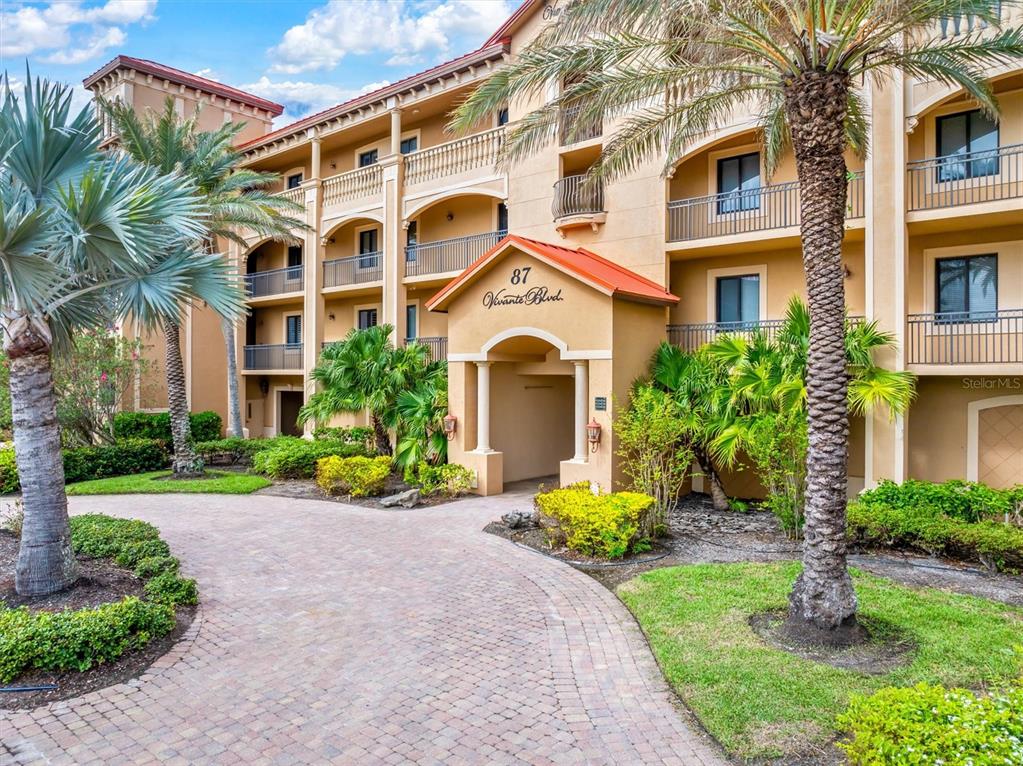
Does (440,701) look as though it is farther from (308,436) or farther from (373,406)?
(308,436)

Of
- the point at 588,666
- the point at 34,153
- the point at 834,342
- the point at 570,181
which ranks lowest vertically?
the point at 588,666

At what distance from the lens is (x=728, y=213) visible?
16609mm

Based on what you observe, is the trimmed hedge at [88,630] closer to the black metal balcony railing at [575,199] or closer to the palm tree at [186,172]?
the palm tree at [186,172]

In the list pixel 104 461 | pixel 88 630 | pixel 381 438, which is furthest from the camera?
pixel 104 461

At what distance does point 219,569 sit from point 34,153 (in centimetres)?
604

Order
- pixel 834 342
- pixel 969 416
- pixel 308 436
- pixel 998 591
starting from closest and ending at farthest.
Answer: pixel 834 342
pixel 998 591
pixel 969 416
pixel 308 436

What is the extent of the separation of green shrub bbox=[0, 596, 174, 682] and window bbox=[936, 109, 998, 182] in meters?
16.1

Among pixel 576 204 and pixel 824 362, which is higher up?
pixel 576 204

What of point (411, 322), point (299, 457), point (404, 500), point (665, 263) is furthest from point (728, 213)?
point (299, 457)

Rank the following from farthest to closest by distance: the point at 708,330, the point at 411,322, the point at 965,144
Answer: the point at 411,322 < the point at 708,330 < the point at 965,144

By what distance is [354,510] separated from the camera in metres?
14.2

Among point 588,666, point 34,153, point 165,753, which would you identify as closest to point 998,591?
point 588,666

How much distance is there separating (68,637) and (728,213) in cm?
1589

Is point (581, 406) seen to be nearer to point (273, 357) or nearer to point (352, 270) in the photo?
point (352, 270)
